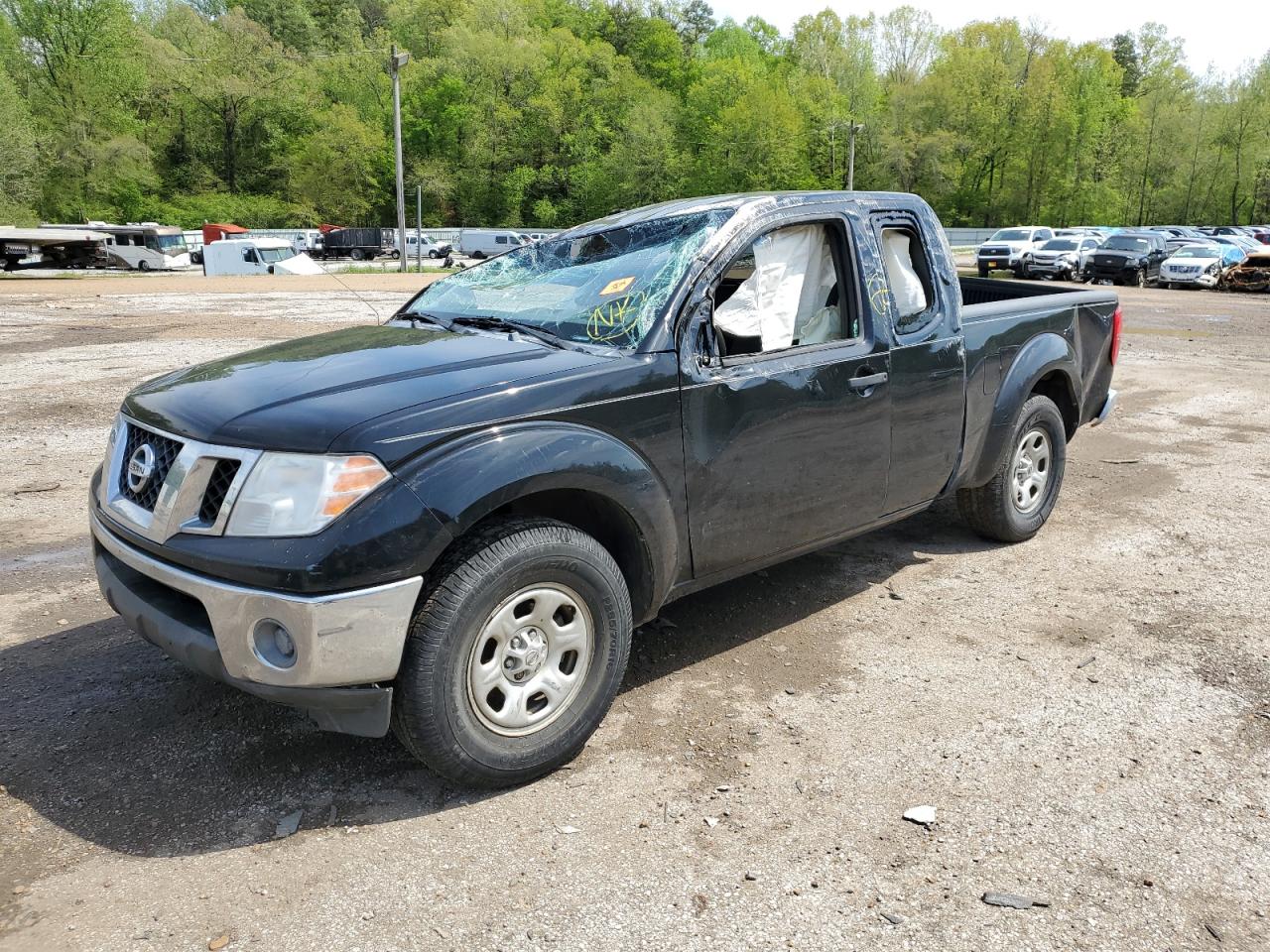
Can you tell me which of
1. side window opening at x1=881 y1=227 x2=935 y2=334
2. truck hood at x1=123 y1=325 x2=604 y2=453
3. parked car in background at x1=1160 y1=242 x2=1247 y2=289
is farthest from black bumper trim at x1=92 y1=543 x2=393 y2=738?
parked car in background at x1=1160 y1=242 x2=1247 y2=289

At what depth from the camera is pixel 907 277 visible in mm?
4707

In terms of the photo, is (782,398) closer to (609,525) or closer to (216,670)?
(609,525)

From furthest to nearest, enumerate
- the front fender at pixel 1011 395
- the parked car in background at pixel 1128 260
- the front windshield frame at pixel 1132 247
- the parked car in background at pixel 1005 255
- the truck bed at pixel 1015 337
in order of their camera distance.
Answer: the parked car in background at pixel 1005 255, the front windshield frame at pixel 1132 247, the parked car in background at pixel 1128 260, the front fender at pixel 1011 395, the truck bed at pixel 1015 337

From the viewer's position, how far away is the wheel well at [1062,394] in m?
5.87

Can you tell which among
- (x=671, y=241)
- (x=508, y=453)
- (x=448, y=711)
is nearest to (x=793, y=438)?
(x=671, y=241)

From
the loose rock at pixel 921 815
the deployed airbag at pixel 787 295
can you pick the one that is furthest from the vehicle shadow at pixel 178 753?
the deployed airbag at pixel 787 295

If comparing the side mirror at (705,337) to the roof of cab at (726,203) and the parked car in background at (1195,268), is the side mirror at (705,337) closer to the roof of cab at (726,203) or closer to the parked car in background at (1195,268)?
the roof of cab at (726,203)

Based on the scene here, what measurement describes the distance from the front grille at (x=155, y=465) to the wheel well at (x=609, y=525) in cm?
109

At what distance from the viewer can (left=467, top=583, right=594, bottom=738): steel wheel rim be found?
10.3ft

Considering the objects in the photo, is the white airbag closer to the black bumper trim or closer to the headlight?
the headlight

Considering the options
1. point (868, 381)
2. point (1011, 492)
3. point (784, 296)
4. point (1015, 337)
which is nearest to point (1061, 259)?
point (1011, 492)

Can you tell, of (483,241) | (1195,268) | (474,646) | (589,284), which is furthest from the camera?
(483,241)

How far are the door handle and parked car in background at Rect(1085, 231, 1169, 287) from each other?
1288 inches

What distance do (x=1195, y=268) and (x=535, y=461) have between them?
33.9m
